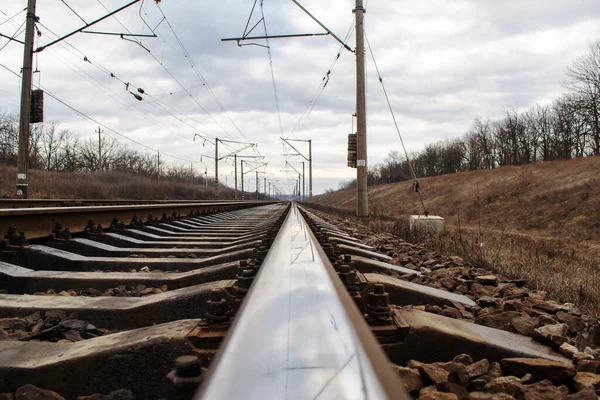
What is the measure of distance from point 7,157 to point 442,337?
50376mm

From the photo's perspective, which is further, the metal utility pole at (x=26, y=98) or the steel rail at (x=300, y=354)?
the metal utility pole at (x=26, y=98)

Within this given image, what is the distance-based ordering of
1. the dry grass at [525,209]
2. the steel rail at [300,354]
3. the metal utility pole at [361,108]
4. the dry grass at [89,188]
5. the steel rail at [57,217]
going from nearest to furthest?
the steel rail at [300,354], the steel rail at [57,217], the dry grass at [525,209], the metal utility pole at [361,108], the dry grass at [89,188]

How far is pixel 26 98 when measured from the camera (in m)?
12.5

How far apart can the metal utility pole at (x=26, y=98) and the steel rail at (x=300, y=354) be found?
13.6 m

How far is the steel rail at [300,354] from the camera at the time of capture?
2.45 feet

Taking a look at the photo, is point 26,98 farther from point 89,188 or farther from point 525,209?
point 525,209

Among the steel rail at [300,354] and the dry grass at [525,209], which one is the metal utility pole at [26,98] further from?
the steel rail at [300,354]

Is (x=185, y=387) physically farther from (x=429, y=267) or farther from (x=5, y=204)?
(x=5, y=204)

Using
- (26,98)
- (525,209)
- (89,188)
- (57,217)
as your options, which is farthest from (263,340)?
(525,209)

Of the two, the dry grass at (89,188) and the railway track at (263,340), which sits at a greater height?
the dry grass at (89,188)

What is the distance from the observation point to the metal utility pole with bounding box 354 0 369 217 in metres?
12.6

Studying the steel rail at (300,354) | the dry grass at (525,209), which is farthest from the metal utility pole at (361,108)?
the steel rail at (300,354)

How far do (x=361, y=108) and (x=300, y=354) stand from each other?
12.6 m

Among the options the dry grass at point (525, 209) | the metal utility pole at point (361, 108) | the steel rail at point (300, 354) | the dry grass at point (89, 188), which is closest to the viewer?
the steel rail at point (300, 354)
